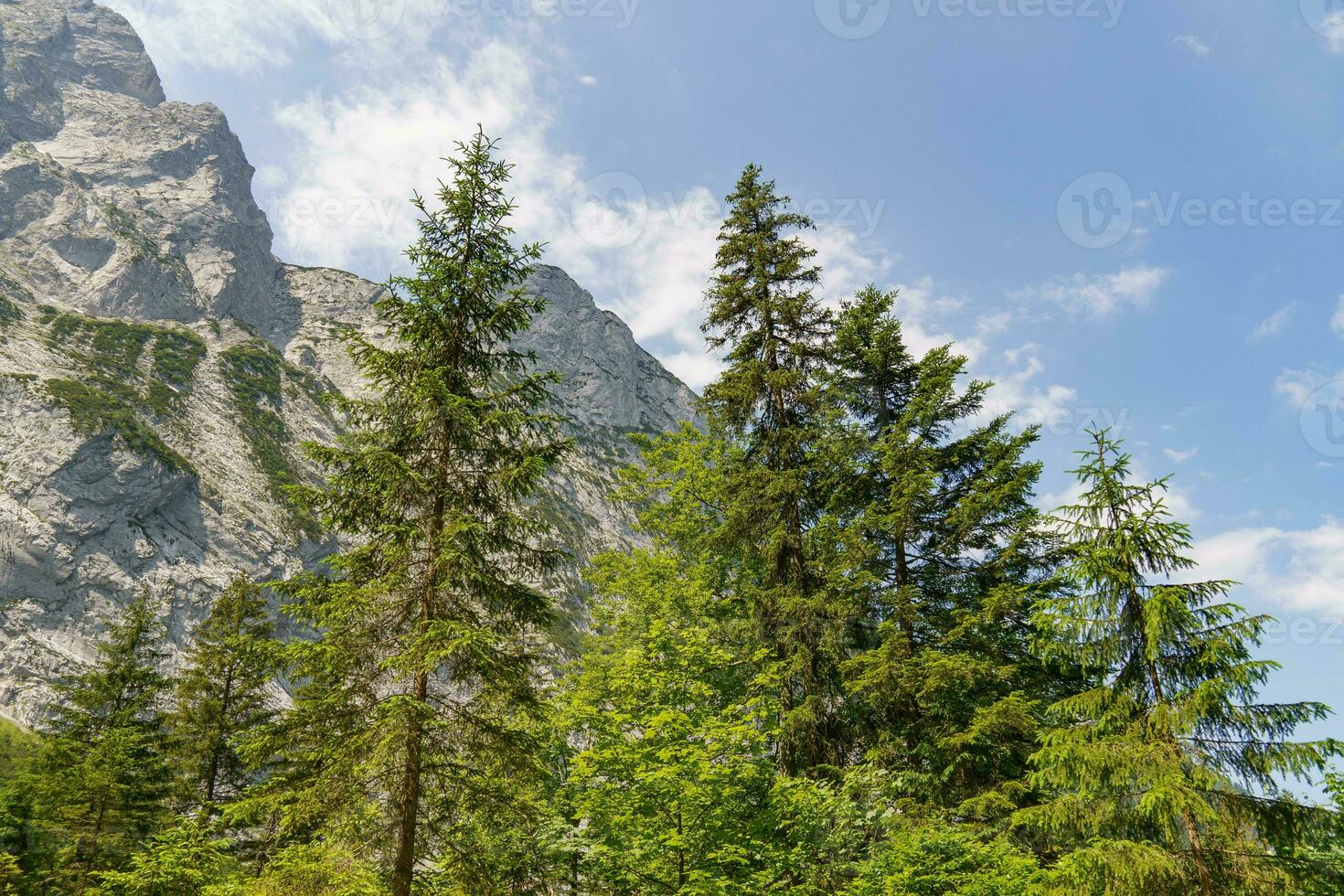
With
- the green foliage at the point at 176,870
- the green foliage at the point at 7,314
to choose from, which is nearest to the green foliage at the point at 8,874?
the green foliage at the point at 176,870

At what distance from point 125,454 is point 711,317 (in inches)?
3768

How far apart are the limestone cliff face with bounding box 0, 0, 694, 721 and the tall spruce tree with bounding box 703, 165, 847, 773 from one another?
7383 mm

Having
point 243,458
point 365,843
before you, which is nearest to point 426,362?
point 365,843

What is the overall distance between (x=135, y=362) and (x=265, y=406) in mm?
19891

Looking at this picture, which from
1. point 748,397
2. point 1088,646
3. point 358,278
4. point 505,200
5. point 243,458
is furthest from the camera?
point 358,278

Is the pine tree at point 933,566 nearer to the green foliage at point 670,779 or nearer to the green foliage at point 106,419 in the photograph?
the green foliage at point 670,779

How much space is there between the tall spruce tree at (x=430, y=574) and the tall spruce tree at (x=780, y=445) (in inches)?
217

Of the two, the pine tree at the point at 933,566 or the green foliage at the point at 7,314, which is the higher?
the green foliage at the point at 7,314

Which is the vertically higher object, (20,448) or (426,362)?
(20,448)

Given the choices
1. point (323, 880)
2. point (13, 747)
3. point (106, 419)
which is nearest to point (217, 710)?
point (323, 880)

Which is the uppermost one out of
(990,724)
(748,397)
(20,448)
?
(20,448)

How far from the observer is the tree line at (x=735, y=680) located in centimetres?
789

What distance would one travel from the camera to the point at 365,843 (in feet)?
28.7

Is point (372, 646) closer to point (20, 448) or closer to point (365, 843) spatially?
point (365, 843)
